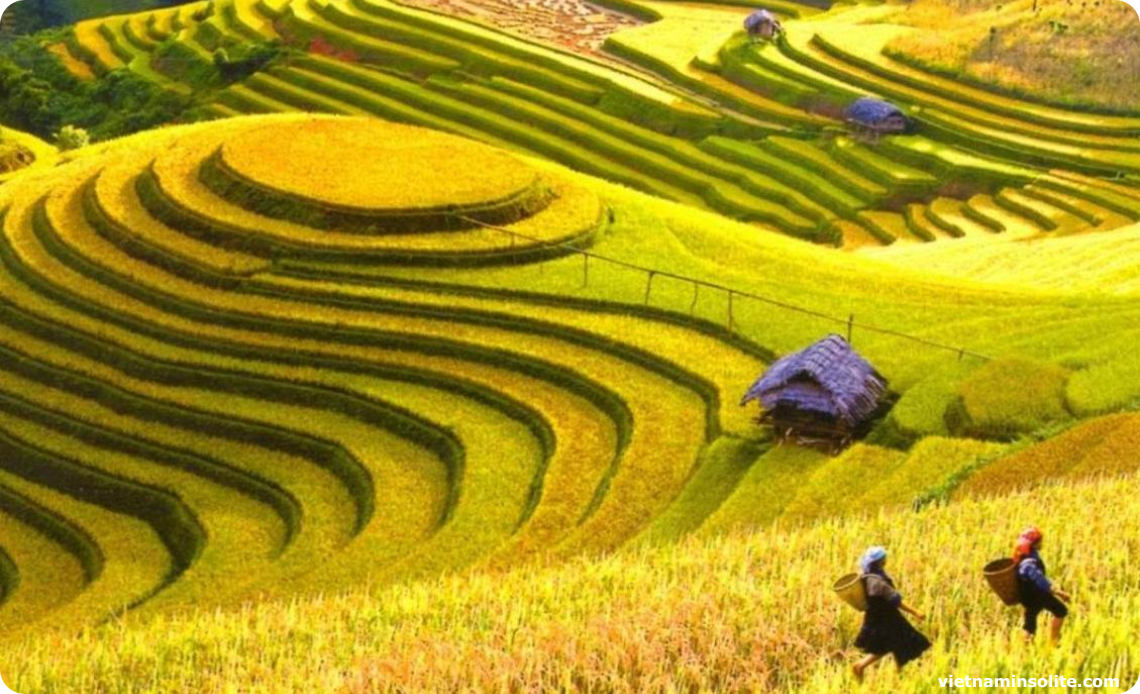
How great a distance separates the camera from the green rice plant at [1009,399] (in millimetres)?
17312

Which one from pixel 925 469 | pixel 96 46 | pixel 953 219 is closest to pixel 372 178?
pixel 925 469

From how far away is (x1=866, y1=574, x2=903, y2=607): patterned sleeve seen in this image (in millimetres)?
7414

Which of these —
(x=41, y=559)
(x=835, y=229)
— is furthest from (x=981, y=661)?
(x=835, y=229)

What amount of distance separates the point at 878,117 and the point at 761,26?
967 cm

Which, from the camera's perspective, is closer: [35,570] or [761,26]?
[35,570]

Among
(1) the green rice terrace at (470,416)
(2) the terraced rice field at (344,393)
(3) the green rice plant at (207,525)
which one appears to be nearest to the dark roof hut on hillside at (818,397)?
(1) the green rice terrace at (470,416)

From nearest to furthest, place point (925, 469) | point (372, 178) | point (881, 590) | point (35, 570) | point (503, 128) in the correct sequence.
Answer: point (881, 590), point (925, 469), point (35, 570), point (372, 178), point (503, 128)

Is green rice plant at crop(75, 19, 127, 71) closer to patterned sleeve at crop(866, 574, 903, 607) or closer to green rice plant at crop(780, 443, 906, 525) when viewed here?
green rice plant at crop(780, 443, 906, 525)

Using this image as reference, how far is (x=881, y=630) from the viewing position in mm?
7516

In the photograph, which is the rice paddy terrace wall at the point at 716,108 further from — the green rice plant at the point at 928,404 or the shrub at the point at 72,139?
the green rice plant at the point at 928,404

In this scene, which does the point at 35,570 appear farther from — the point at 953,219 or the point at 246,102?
the point at 246,102

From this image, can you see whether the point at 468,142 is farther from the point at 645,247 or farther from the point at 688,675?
the point at 688,675

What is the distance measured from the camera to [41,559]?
18984 millimetres

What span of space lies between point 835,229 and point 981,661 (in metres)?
33.3
